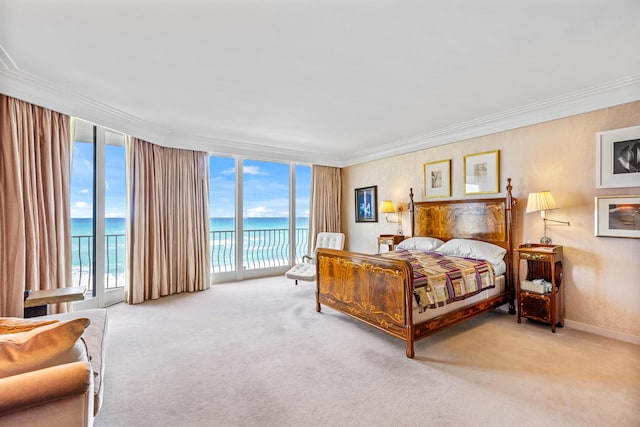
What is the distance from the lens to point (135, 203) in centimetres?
419

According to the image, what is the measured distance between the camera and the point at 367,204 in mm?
6121

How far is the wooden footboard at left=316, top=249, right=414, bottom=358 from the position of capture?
104 inches

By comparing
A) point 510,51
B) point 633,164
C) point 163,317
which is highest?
point 510,51

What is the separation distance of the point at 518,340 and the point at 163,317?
163 inches

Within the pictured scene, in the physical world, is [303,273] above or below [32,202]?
below

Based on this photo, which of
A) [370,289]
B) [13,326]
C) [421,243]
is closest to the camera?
[13,326]

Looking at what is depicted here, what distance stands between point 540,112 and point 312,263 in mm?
4117

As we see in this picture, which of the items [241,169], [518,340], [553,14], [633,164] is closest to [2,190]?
[241,169]

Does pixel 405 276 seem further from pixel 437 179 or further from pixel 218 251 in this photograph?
pixel 218 251

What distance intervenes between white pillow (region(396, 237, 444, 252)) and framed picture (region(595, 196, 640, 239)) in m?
1.86

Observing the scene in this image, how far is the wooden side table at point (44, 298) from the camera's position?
8.33 feet

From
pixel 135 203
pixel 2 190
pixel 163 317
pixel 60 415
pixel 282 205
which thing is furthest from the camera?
pixel 282 205

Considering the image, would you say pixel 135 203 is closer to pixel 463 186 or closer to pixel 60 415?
pixel 60 415

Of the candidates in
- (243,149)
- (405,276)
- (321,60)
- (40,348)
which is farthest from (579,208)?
(243,149)
